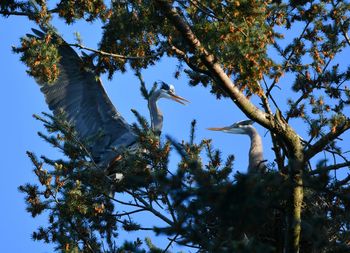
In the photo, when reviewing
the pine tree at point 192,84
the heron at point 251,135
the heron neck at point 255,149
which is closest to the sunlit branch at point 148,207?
the pine tree at point 192,84

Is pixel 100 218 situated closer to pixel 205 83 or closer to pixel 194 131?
pixel 194 131

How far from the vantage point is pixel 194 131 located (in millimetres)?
6488

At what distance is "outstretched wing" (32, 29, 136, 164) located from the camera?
998 centimetres

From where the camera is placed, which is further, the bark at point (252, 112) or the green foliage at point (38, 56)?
the green foliage at point (38, 56)

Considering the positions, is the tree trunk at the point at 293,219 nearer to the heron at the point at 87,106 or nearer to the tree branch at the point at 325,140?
the tree branch at the point at 325,140

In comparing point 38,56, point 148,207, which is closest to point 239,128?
point 148,207

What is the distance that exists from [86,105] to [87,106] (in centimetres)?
2

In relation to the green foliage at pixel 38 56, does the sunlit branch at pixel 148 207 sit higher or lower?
lower

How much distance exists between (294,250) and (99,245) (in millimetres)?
1657

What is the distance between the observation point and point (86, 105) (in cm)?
1026

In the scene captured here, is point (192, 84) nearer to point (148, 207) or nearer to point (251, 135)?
point (148, 207)

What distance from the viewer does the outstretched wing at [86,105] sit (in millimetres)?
9984

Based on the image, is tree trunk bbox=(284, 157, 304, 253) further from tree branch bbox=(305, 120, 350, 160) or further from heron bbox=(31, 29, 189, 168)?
heron bbox=(31, 29, 189, 168)

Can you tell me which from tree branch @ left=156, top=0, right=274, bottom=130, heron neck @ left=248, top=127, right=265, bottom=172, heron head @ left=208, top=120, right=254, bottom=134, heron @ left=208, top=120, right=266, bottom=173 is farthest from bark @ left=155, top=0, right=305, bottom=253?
heron head @ left=208, top=120, right=254, bottom=134
